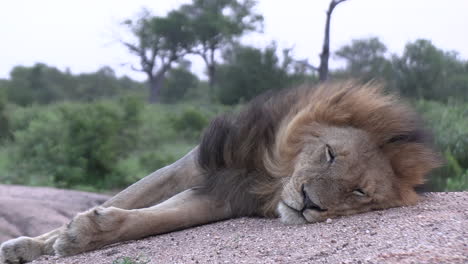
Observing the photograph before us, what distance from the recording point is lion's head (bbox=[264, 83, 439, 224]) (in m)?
3.27

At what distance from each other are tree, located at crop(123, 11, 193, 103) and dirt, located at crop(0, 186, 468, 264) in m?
27.1

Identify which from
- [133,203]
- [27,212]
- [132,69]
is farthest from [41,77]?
[133,203]

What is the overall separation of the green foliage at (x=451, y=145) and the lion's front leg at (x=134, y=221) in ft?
7.42

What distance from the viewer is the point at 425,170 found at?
3.65 m

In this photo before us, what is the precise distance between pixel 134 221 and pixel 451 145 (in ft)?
19.3

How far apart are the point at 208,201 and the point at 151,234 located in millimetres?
409

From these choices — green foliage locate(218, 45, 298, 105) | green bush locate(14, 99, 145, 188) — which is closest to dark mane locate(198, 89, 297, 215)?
green bush locate(14, 99, 145, 188)

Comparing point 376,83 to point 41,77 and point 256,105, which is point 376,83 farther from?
point 41,77

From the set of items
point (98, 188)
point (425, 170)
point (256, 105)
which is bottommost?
point (98, 188)

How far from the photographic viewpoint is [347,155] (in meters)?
3.29

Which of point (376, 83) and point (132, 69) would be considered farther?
point (132, 69)

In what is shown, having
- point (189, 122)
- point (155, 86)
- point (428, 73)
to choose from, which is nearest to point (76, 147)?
point (189, 122)

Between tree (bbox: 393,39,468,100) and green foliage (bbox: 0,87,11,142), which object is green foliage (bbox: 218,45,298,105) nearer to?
tree (bbox: 393,39,468,100)

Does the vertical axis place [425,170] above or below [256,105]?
below
